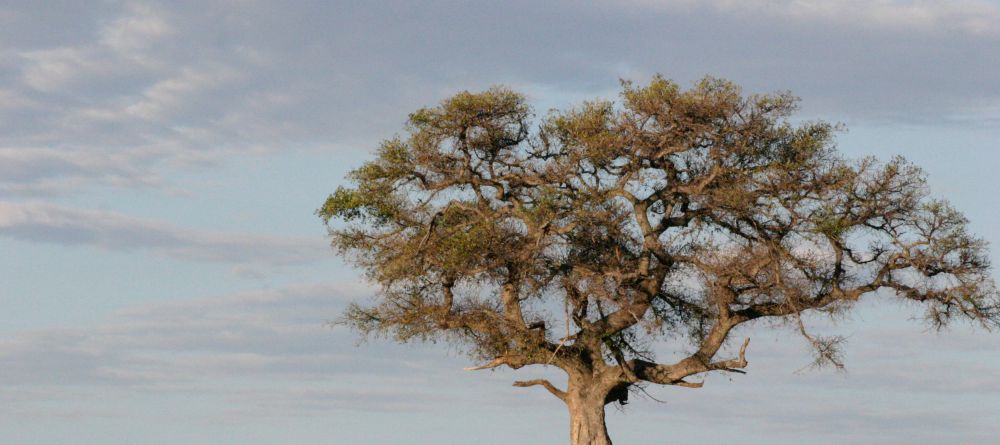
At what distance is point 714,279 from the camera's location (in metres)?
41.5

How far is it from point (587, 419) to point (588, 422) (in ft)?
0.33

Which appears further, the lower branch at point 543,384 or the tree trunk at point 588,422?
the lower branch at point 543,384

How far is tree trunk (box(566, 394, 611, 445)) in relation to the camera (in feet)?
139

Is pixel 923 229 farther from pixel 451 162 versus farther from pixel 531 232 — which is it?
pixel 451 162

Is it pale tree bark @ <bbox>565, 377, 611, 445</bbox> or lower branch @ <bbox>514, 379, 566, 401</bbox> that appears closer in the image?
pale tree bark @ <bbox>565, 377, 611, 445</bbox>

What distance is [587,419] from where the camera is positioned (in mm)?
42656

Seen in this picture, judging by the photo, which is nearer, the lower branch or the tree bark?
the tree bark

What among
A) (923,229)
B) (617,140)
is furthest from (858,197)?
(617,140)

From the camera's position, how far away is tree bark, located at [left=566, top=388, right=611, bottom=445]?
4244 centimetres

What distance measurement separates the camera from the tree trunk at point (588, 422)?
42438mm

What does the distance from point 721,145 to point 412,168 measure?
9955 millimetres

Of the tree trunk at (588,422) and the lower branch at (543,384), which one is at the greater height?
the lower branch at (543,384)

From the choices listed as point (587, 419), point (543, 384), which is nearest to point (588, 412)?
point (587, 419)

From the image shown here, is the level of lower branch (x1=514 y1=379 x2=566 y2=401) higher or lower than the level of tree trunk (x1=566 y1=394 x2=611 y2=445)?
higher
